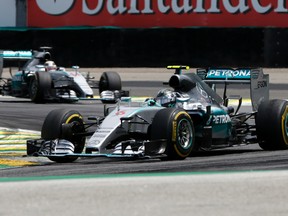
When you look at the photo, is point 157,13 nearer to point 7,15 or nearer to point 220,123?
point 7,15

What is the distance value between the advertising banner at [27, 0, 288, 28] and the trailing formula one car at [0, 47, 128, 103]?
9367 mm

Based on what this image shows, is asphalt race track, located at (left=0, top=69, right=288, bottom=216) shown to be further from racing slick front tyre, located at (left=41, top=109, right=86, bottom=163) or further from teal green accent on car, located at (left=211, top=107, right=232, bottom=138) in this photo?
teal green accent on car, located at (left=211, top=107, right=232, bottom=138)

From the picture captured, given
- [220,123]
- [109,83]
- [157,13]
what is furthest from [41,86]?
[157,13]

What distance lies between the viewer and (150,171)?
10.3 m

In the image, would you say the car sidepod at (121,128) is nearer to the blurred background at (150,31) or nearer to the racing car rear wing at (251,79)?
the racing car rear wing at (251,79)

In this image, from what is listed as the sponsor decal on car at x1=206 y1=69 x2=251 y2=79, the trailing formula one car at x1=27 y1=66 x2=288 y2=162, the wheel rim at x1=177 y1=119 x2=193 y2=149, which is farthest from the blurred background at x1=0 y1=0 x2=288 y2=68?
the wheel rim at x1=177 y1=119 x2=193 y2=149

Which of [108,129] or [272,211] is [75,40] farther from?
[272,211]

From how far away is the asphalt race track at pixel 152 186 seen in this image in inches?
299

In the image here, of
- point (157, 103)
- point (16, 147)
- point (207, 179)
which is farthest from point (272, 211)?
point (16, 147)

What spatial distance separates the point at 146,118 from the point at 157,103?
62cm

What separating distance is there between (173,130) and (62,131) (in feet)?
4.72

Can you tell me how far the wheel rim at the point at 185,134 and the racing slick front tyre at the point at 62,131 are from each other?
48.9 inches

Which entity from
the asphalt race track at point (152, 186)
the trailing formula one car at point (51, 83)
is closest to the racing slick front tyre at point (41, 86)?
the trailing formula one car at point (51, 83)

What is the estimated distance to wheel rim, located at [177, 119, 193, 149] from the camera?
1168 centimetres
